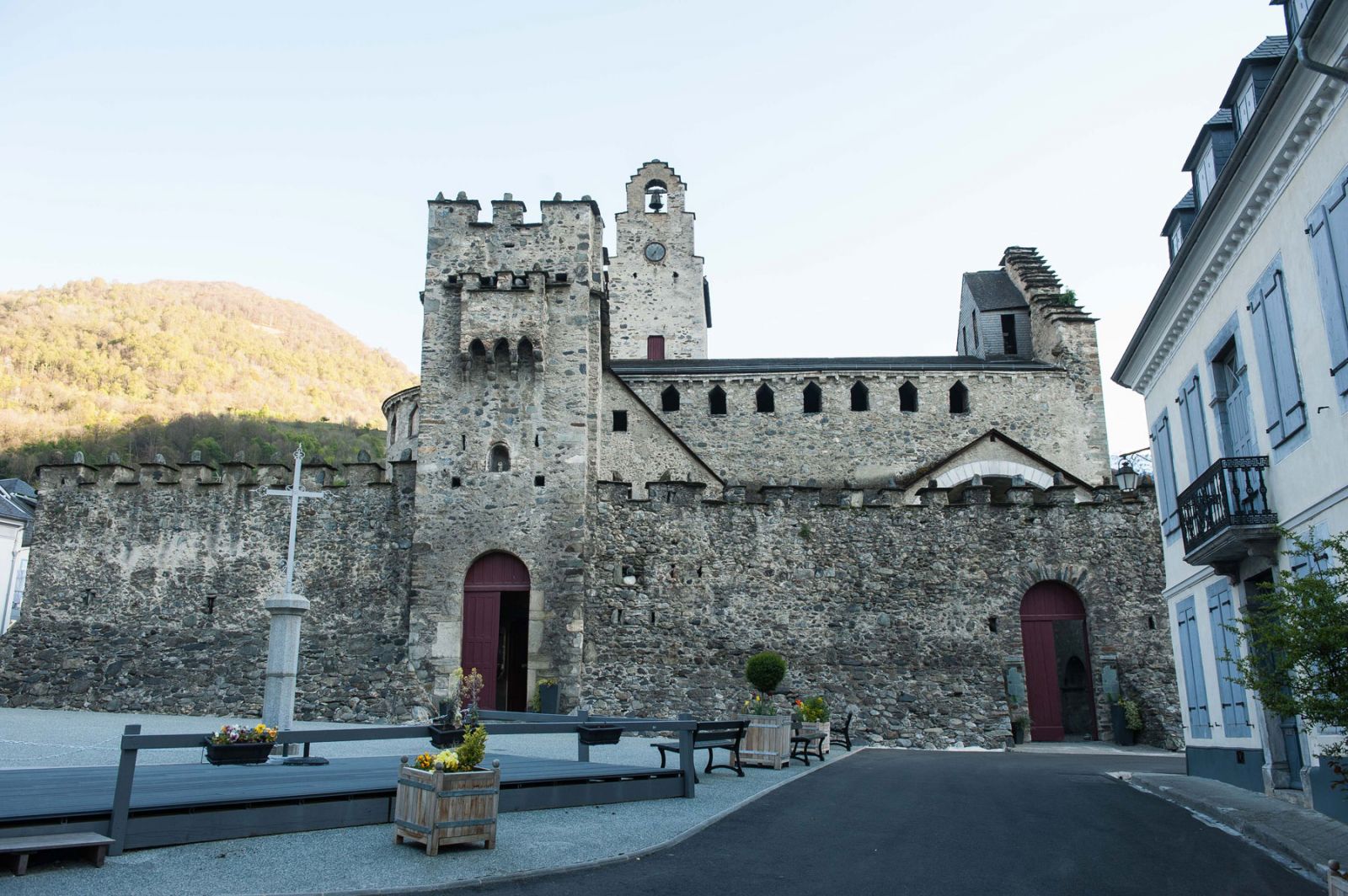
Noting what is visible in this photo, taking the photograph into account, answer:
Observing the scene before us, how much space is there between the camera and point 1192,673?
1506 cm

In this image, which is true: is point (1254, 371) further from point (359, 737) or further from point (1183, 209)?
point (359, 737)

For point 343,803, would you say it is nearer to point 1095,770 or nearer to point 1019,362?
point 1095,770

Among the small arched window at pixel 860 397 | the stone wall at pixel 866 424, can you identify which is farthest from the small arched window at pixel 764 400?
the small arched window at pixel 860 397

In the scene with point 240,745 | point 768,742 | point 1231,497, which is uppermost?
point 1231,497

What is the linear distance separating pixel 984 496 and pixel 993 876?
16.3 meters

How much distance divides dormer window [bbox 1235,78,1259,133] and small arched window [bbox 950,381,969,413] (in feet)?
60.6

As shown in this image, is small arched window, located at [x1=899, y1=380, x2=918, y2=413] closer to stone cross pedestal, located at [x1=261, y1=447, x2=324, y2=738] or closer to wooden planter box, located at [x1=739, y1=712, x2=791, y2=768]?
wooden planter box, located at [x1=739, y1=712, x2=791, y2=768]

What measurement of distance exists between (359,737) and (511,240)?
16.8 metres

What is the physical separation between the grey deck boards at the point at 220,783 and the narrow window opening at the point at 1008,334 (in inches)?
1117

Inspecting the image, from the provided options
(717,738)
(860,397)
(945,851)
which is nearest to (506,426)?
(717,738)

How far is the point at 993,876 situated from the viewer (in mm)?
7598

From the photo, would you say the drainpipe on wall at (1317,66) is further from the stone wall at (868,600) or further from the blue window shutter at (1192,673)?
the stone wall at (868,600)

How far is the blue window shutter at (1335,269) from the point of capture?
30.9 ft

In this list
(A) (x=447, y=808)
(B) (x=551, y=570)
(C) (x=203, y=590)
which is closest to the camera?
(A) (x=447, y=808)
